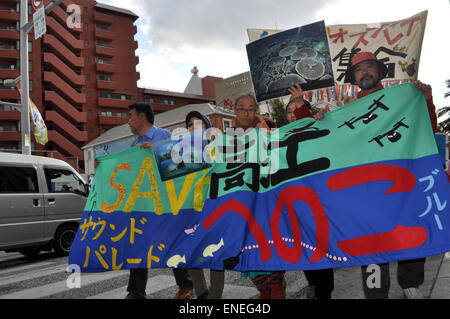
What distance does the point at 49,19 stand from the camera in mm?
44625

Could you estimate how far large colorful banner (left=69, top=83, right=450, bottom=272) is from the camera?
2.76 meters

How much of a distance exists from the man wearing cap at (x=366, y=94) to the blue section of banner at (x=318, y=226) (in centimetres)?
35

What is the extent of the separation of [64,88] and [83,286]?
4715 centimetres

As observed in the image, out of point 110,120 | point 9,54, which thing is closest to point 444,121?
point 110,120

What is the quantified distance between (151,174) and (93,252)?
99 centimetres

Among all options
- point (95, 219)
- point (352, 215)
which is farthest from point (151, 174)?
point (352, 215)

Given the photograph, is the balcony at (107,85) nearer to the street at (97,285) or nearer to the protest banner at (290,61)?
the street at (97,285)

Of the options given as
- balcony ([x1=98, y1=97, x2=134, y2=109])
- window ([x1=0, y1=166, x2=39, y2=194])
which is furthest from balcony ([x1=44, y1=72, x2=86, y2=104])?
window ([x1=0, y1=166, x2=39, y2=194])

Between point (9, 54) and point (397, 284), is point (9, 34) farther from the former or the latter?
point (397, 284)

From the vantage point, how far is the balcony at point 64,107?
148 ft

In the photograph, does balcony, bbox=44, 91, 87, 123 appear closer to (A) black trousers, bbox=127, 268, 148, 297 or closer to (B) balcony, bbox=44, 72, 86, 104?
(B) balcony, bbox=44, 72, 86, 104

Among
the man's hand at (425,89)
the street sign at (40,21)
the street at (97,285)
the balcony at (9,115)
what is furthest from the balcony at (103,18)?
the man's hand at (425,89)

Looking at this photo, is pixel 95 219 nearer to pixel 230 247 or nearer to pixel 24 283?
pixel 230 247

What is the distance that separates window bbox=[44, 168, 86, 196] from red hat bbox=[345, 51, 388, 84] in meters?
6.48
